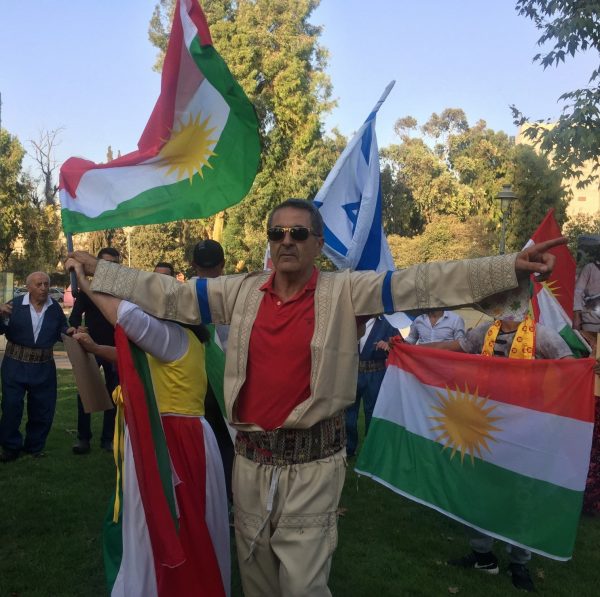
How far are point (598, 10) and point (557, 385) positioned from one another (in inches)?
283

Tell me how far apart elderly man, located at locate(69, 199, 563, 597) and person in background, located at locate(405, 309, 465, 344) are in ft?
15.4

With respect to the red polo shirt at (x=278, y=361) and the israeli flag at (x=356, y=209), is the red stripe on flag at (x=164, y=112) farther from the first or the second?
the israeli flag at (x=356, y=209)

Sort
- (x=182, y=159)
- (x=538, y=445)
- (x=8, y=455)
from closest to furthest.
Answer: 1. (x=182, y=159)
2. (x=538, y=445)
3. (x=8, y=455)

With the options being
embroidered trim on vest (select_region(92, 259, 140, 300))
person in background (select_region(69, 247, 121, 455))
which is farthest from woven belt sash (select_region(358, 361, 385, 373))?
embroidered trim on vest (select_region(92, 259, 140, 300))

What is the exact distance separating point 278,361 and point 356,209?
11.9ft

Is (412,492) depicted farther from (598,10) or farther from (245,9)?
(245,9)

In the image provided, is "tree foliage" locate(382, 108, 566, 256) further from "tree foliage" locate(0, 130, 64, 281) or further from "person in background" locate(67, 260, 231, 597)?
"person in background" locate(67, 260, 231, 597)

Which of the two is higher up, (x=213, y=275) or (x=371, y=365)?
(x=213, y=275)

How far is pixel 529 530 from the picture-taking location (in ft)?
14.8

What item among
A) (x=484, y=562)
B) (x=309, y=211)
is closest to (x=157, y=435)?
(x=309, y=211)

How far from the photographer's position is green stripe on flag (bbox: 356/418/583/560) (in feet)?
14.6

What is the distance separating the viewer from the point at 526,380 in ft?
15.5

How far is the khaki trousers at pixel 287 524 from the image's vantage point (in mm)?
2818

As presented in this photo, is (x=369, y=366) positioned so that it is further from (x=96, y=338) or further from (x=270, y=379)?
(x=270, y=379)
